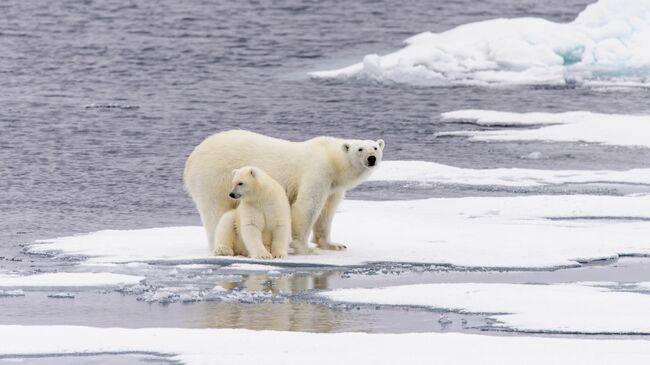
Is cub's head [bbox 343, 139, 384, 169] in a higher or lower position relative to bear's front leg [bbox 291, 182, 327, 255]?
higher

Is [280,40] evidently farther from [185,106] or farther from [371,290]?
[371,290]

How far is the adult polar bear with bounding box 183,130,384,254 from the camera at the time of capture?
10.2 metres

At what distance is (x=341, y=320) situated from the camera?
25.8 ft

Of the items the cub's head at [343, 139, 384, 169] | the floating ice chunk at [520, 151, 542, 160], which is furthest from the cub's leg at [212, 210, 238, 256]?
the floating ice chunk at [520, 151, 542, 160]

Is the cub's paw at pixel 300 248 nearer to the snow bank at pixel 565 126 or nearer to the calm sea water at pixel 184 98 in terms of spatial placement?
the calm sea water at pixel 184 98

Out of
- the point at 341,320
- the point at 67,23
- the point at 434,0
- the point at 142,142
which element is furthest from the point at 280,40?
the point at 341,320

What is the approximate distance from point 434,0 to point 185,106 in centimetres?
2023

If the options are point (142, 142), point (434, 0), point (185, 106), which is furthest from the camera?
point (434, 0)

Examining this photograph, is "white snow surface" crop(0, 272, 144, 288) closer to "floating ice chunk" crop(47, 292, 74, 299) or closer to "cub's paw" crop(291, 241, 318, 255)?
"floating ice chunk" crop(47, 292, 74, 299)

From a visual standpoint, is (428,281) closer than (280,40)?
Yes

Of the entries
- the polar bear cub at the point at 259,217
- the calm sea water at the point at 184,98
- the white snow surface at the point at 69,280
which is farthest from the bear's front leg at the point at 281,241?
the calm sea water at the point at 184,98

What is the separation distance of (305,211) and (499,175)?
6.22 meters

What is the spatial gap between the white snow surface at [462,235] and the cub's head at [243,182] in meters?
0.50

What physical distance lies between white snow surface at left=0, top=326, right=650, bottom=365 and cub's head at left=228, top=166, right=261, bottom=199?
2404mm
